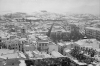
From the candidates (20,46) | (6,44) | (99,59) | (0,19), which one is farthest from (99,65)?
(0,19)

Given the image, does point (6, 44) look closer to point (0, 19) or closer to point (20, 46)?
point (20, 46)

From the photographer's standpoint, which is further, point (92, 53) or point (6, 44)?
point (6, 44)

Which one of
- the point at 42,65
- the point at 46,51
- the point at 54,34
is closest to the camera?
the point at 42,65

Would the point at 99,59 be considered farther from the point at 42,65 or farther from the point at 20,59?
the point at 20,59

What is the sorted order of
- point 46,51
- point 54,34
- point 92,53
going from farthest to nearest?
1. point 54,34
2. point 46,51
3. point 92,53

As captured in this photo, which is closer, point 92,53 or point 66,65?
point 66,65

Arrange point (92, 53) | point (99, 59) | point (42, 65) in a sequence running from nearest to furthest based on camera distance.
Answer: point (42, 65) → point (99, 59) → point (92, 53)

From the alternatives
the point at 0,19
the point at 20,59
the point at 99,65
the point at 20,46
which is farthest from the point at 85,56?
the point at 0,19

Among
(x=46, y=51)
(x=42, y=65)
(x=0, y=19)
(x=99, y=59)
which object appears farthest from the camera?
(x=0, y=19)

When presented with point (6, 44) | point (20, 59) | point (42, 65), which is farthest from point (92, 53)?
point (6, 44)
